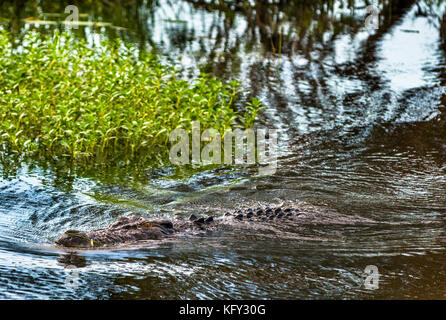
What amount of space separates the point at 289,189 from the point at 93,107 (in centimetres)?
225

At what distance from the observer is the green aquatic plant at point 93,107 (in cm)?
663

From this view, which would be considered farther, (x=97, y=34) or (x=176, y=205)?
(x=97, y=34)

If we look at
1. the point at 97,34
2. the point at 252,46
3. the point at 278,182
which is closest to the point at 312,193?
the point at 278,182

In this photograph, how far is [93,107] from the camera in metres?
6.64

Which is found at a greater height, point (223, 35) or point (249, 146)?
point (223, 35)

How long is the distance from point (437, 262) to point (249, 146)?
308 cm

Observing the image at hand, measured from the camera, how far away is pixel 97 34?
10367 mm

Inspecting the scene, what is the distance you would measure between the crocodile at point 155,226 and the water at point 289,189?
0.11 m
